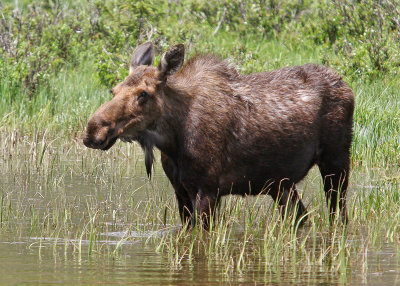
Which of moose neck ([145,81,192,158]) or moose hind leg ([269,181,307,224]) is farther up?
moose neck ([145,81,192,158])

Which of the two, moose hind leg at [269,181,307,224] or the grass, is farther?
moose hind leg at [269,181,307,224]

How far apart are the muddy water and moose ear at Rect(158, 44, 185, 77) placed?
52.5 inches

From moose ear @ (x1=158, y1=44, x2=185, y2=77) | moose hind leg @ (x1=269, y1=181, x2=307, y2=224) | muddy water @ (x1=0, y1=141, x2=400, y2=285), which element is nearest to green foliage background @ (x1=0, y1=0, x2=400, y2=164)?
muddy water @ (x1=0, y1=141, x2=400, y2=285)

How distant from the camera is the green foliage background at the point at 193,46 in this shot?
12477 mm

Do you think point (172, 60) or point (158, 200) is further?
point (158, 200)

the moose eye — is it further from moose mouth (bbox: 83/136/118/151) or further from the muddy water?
the muddy water

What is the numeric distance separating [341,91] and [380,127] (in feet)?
8.39

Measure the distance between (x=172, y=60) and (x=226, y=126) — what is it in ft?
2.43

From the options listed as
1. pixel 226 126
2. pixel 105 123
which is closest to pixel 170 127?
pixel 226 126

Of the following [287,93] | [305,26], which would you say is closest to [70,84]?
[305,26]

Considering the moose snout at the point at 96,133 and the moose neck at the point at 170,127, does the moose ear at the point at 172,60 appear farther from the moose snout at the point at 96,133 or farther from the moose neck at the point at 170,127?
the moose snout at the point at 96,133

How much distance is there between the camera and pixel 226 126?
7.59m

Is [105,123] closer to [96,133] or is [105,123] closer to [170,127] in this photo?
[96,133]

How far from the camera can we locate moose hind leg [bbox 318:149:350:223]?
27.7 ft
